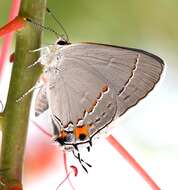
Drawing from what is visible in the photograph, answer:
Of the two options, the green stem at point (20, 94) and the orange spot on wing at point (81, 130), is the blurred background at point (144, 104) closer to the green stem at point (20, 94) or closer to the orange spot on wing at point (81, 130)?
the orange spot on wing at point (81, 130)

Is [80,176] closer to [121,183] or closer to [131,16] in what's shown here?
[121,183]

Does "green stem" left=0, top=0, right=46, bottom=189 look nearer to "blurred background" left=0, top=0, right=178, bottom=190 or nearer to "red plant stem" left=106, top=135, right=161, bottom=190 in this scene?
"red plant stem" left=106, top=135, right=161, bottom=190

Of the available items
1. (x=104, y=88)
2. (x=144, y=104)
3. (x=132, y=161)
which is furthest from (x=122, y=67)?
(x=144, y=104)

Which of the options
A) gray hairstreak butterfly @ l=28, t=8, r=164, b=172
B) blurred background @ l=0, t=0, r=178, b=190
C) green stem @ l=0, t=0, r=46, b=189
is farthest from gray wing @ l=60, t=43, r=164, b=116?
blurred background @ l=0, t=0, r=178, b=190

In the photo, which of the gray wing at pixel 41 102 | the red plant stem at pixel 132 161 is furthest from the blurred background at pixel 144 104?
the red plant stem at pixel 132 161

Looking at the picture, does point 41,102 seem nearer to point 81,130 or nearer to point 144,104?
point 81,130

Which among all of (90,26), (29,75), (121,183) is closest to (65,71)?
(29,75)
